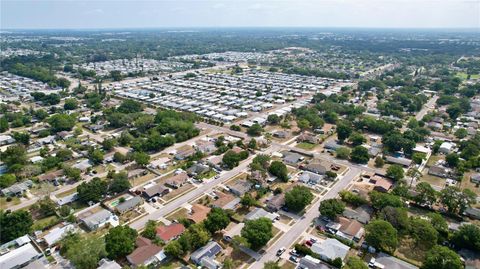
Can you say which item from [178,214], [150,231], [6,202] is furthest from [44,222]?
[178,214]

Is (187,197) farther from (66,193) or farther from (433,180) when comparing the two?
(433,180)

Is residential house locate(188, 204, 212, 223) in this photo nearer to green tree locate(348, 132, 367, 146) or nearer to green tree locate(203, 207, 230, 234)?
green tree locate(203, 207, 230, 234)

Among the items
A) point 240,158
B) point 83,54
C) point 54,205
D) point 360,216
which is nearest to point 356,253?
point 360,216

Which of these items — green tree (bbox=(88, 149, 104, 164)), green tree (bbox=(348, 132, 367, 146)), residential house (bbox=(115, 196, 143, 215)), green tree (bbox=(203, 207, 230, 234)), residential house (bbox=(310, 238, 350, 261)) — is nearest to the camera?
residential house (bbox=(310, 238, 350, 261))

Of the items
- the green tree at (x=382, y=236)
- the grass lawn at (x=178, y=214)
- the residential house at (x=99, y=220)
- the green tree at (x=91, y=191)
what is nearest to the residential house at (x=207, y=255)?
the grass lawn at (x=178, y=214)

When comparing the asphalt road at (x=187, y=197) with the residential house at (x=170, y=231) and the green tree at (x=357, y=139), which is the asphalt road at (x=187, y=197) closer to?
the residential house at (x=170, y=231)

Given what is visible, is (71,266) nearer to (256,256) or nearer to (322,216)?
(256,256)

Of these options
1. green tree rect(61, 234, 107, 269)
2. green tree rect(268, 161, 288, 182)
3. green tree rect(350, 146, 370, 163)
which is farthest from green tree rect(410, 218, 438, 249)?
green tree rect(61, 234, 107, 269)
